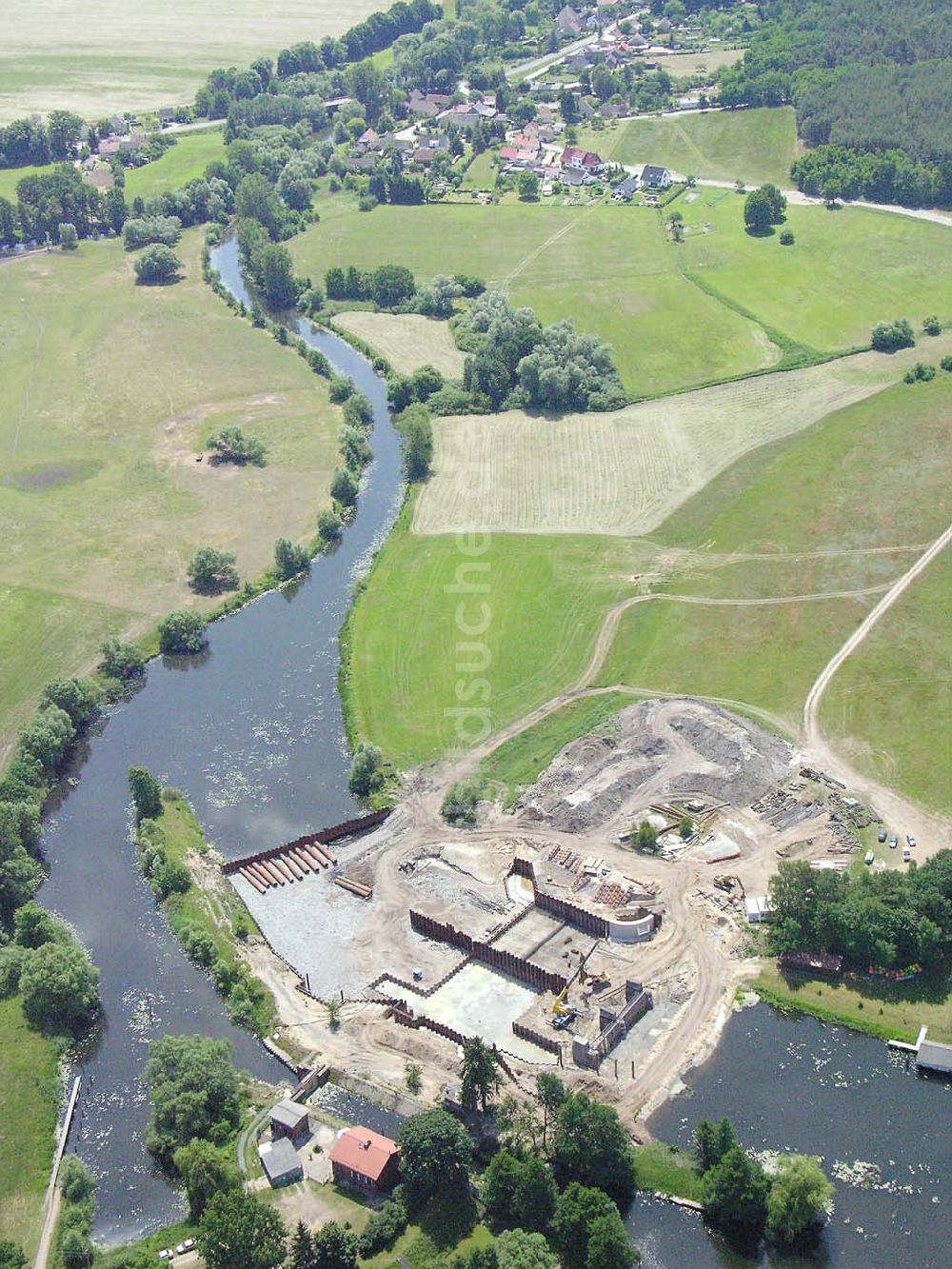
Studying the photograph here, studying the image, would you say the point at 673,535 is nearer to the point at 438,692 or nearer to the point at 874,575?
the point at 874,575

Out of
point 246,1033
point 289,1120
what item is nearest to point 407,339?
point 246,1033

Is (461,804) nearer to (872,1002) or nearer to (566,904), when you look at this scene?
(566,904)

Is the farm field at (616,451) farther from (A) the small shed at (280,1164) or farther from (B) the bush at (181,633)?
(A) the small shed at (280,1164)

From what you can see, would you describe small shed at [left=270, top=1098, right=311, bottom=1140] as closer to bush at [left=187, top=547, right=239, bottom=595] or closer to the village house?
the village house

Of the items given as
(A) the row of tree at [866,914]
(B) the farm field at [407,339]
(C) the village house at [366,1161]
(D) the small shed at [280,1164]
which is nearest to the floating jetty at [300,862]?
(D) the small shed at [280,1164]

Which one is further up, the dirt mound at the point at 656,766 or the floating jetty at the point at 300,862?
the dirt mound at the point at 656,766

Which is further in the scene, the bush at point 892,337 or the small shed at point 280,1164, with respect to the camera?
the bush at point 892,337
